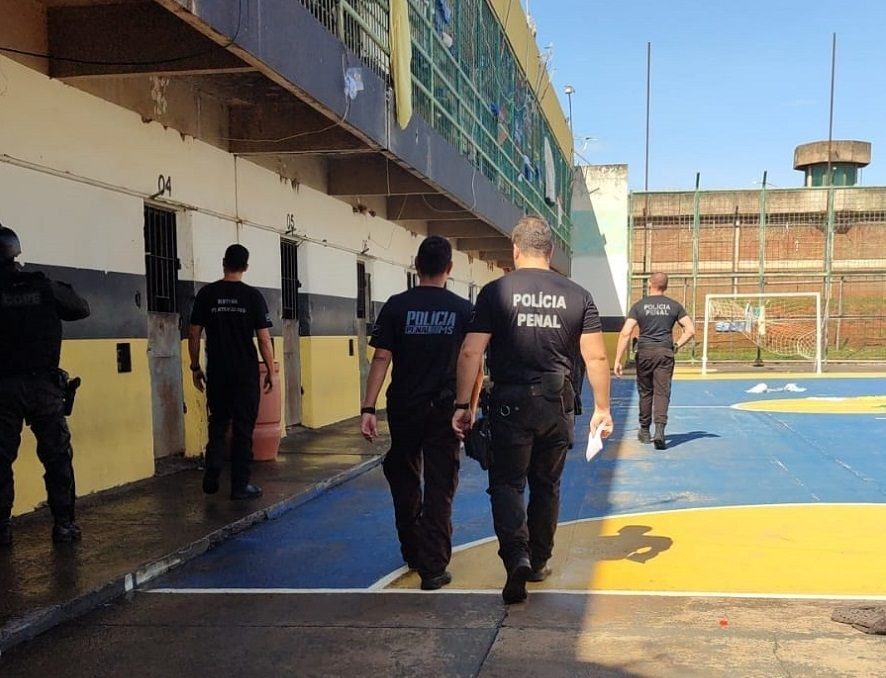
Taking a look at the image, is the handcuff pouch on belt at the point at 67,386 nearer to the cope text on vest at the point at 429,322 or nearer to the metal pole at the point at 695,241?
the cope text on vest at the point at 429,322

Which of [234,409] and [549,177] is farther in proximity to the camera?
[549,177]

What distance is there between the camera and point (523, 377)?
430 centimetres

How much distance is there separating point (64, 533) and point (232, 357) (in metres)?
1.76

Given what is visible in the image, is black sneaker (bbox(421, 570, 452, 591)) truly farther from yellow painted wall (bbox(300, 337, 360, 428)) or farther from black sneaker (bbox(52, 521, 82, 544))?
yellow painted wall (bbox(300, 337, 360, 428))

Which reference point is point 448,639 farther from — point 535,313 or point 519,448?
point 535,313

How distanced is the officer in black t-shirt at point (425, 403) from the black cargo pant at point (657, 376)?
17.1 feet

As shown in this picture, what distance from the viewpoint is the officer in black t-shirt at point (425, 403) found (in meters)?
4.53

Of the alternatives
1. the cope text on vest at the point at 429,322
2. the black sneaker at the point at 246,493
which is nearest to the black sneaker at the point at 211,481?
the black sneaker at the point at 246,493

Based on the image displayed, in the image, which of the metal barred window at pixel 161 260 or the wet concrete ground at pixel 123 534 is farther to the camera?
the metal barred window at pixel 161 260

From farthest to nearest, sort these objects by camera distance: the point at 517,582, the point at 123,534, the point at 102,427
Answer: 1. the point at 102,427
2. the point at 123,534
3. the point at 517,582

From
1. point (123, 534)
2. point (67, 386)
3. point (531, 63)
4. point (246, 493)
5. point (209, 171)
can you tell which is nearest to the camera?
point (67, 386)

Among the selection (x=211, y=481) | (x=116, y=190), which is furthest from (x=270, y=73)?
(x=211, y=481)

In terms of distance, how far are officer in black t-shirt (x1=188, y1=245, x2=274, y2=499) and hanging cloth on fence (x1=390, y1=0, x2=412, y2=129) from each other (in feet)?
10.5

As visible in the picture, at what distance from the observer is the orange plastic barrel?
8.12 m
